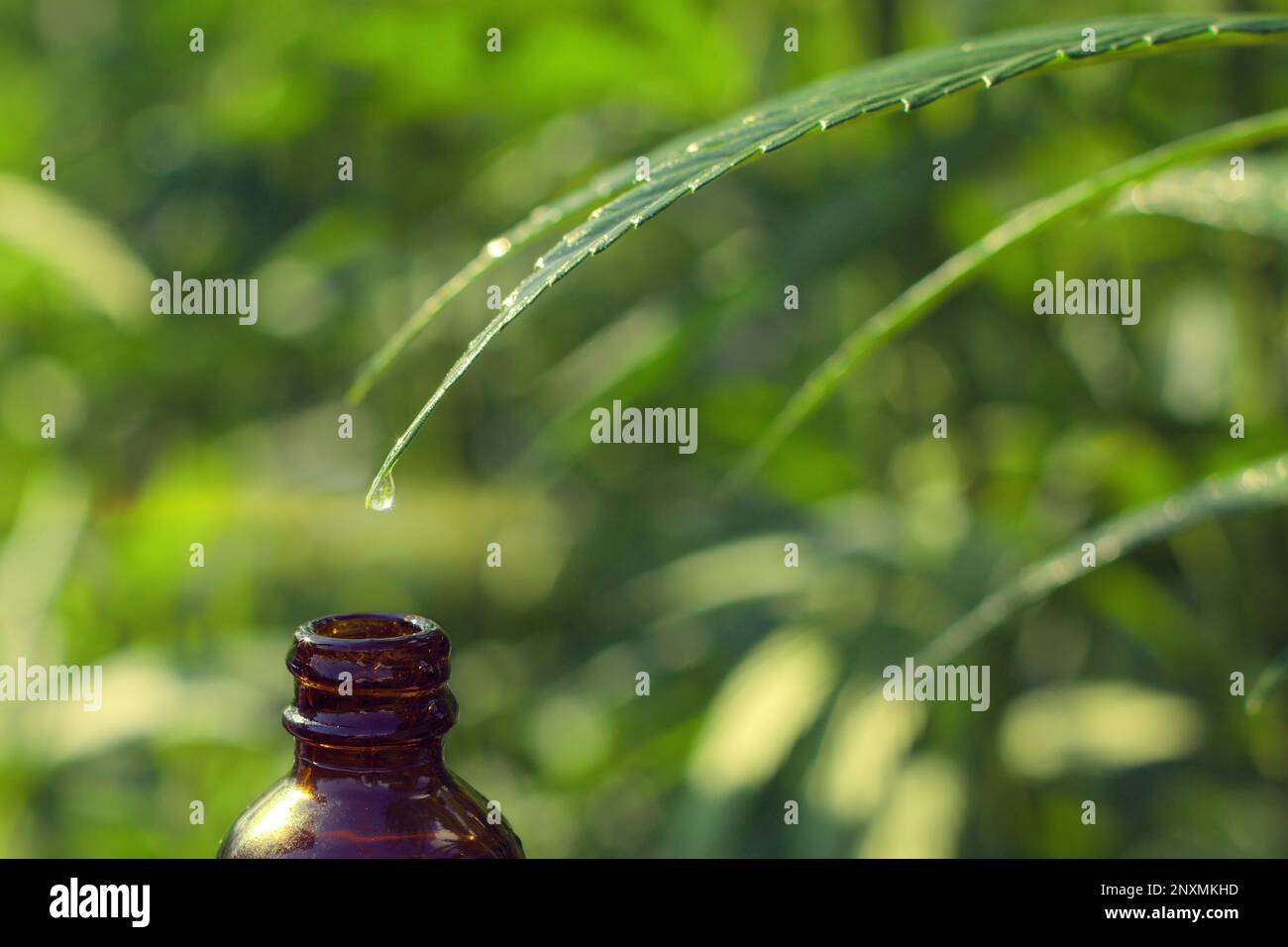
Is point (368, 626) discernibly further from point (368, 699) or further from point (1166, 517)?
point (1166, 517)

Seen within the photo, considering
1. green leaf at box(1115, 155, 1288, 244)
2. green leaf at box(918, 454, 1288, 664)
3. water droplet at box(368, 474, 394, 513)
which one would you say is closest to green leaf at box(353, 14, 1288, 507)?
water droplet at box(368, 474, 394, 513)

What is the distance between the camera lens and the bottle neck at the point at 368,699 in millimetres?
355

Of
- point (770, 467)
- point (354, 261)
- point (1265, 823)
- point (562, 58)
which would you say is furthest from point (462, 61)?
point (1265, 823)

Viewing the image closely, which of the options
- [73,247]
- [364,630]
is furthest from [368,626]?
[73,247]

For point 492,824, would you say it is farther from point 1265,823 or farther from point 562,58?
point 1265,823

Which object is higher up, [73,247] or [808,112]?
[73,247]

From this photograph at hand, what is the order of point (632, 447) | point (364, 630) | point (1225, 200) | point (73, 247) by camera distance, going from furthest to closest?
point (632, 447) → point (73, 247) → point (1225, 200) → point (364, 630)

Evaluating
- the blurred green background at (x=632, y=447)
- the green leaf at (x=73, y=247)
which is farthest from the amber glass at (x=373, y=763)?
the green leaf at (x=73, y=247)

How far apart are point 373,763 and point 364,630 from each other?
0.04 meters

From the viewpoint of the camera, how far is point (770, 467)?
1063 mm

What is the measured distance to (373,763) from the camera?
0.36m

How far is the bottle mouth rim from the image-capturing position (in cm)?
35

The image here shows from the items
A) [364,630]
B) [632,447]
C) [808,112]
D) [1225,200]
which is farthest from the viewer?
[632,447]
